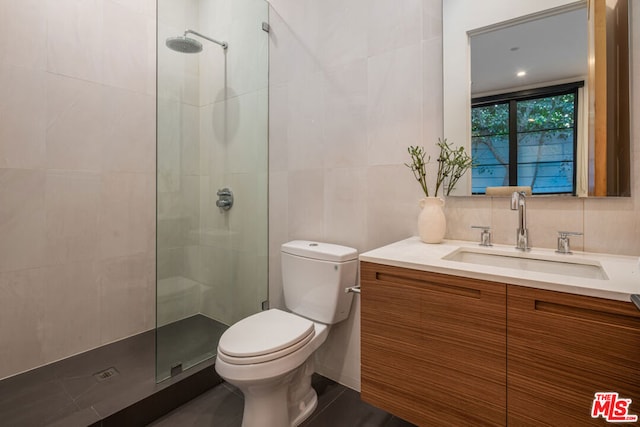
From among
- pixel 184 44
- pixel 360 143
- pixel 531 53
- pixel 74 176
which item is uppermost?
pixel 184 44

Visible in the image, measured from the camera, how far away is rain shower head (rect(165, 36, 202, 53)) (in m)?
1.61

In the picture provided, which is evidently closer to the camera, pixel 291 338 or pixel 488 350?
pixel 488 350

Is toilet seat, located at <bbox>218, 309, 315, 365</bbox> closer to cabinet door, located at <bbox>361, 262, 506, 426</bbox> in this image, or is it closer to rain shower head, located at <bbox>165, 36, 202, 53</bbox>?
cabinet door, located at <bbox>361, 262, 506, 426</bbox>

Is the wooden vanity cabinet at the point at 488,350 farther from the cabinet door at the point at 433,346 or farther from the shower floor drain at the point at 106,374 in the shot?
the shower floor drain at the point at 106,374

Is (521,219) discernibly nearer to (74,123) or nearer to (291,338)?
(291,338)

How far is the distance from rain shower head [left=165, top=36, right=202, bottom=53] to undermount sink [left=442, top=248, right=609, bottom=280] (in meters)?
1.71

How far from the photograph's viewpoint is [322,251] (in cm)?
155

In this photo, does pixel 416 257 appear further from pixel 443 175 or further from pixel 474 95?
pixel 474 95

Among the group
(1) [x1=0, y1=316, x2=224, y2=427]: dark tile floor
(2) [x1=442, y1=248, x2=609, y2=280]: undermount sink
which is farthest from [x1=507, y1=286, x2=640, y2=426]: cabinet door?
(1) [x1=0, y1=316, x2=224, y2=427]: dark tile floor

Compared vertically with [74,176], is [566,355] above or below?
below

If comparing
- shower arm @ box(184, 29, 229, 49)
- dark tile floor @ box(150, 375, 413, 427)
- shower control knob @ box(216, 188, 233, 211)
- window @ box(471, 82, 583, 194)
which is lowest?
dark tile floor @ box(150, 375, 413, 427)

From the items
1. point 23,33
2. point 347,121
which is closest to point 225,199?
point 347,121

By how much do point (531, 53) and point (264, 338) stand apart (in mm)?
1593

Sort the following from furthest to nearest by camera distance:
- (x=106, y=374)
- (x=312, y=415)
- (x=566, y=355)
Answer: (x=106, y=374), (x=312, y=415), (x=566, y=355)
